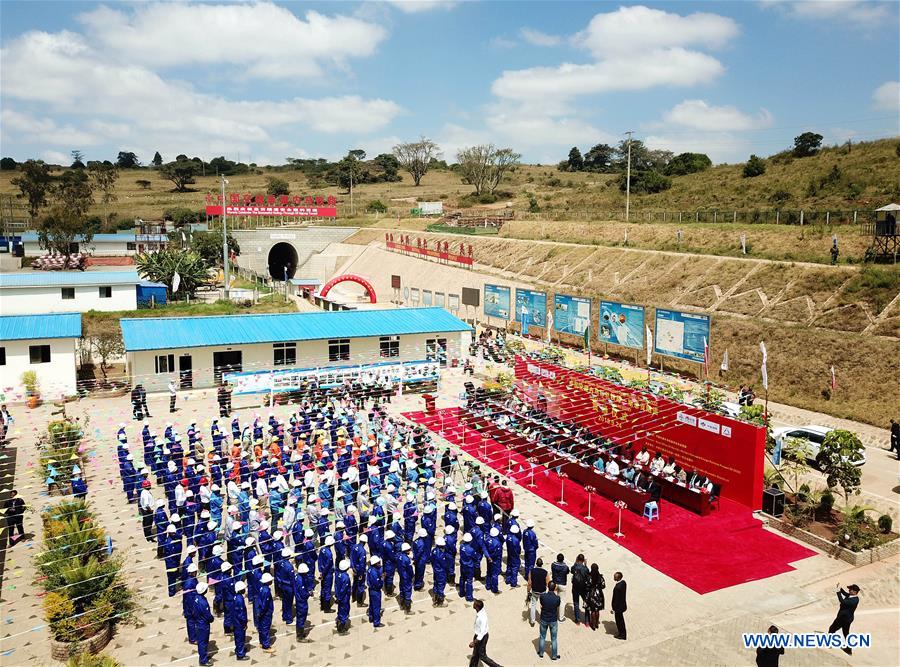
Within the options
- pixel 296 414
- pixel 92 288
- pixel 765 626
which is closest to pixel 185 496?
pixel 296 414

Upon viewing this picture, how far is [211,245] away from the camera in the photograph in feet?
173

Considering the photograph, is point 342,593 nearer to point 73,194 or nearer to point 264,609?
point 264,609

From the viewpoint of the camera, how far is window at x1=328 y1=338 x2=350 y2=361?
26.0m

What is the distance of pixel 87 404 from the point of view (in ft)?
75.8

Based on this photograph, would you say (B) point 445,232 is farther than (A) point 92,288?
Yes

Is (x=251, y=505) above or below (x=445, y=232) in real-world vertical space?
below

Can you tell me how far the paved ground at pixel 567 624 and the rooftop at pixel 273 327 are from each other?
36.5ft

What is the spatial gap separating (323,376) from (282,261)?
1689 inches

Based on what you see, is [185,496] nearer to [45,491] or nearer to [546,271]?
[45,491]

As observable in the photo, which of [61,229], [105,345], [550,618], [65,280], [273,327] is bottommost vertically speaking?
[550,618]

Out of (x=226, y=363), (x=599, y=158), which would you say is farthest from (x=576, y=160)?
(x=226, y=363)

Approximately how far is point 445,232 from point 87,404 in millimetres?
40502

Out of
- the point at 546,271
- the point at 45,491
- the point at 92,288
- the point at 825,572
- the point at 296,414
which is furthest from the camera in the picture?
the point at 546,271

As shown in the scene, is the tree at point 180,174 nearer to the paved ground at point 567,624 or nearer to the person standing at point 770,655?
the paved ground at point 567,624
